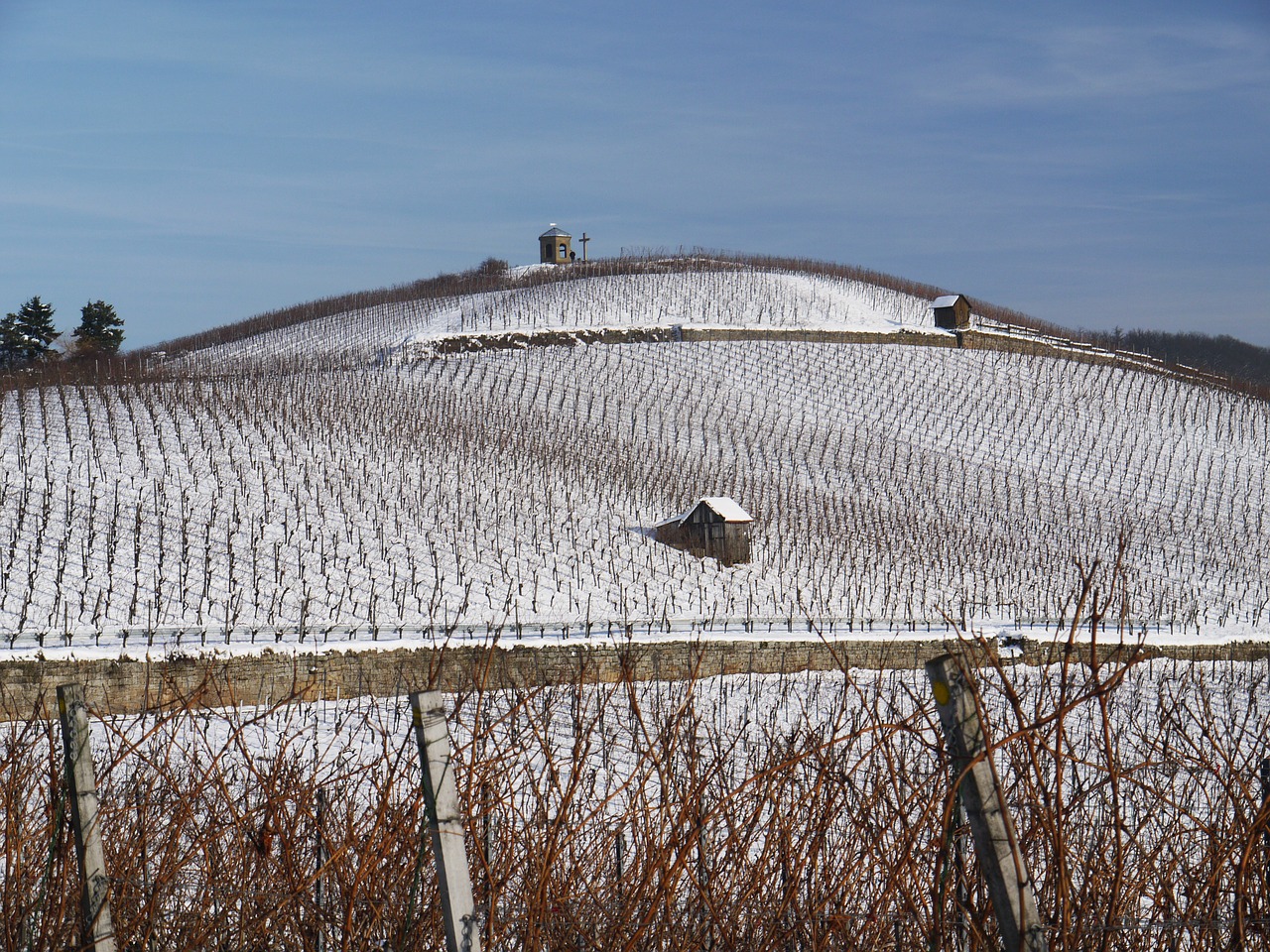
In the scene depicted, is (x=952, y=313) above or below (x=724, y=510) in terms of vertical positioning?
above

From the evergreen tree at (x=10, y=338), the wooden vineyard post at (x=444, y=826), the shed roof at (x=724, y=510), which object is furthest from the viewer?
the evergreen tree at (x=10, y=338)

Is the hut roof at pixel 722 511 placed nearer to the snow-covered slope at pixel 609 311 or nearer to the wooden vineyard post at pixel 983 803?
the wooden vineyard post at pixel 983 803

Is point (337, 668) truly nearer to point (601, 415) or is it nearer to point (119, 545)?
point (119, 545)

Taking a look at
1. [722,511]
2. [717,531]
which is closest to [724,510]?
[722,511]

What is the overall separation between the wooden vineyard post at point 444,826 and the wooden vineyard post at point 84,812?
3.48 ft

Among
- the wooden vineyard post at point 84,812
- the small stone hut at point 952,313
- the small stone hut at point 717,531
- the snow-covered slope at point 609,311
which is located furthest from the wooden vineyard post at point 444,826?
the small stone hut at point 952,313

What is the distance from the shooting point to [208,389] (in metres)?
28.9

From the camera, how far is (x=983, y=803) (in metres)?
2.14

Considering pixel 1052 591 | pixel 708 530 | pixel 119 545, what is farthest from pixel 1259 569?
pixel 119 545

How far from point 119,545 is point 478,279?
3637cm

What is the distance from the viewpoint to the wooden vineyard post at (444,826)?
247 cm

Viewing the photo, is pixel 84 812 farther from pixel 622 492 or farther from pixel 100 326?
pixel 100 326

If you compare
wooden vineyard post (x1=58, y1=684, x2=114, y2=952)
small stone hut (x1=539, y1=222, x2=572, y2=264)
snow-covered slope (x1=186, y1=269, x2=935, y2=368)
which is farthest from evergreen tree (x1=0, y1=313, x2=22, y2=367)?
wooden vineyard post (x1=58, y1=684, x2=114, y2=952)

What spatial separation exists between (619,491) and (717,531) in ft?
13.1
